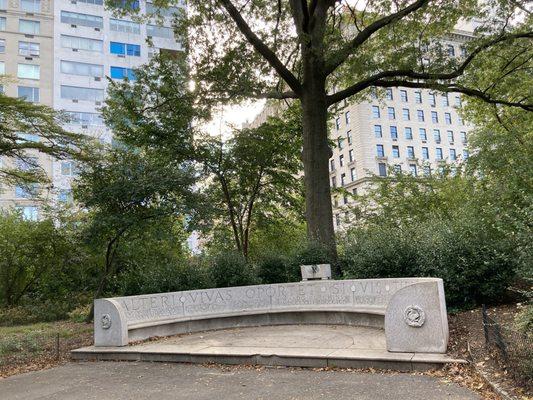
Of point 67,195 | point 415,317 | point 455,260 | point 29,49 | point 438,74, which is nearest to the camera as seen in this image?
point 415,317

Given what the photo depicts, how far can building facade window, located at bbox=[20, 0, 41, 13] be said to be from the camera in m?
48.0

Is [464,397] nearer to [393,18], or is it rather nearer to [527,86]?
[393,18]

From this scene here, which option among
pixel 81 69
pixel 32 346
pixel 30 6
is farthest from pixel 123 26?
pixel 32 346

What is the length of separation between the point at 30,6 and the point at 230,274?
4808 centimetres

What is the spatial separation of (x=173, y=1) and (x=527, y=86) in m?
15.0

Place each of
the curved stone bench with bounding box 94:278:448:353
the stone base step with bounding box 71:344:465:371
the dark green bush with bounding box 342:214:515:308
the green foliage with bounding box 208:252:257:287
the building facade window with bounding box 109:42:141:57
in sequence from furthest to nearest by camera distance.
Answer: the building facade window with bounding box 109:42:141:57 < the green foliage with bounding box 208:252:257:287 < the dark green bush with bounding box 342:214:515:308 < the curved stone bench with bounding box 94:278:448:353 < the stone base step with bounding box 71:344:465:371

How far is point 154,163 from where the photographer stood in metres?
16.4

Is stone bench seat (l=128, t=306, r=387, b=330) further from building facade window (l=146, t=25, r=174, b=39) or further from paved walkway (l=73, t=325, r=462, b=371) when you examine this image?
building facade window (l=146, t=25, r=174, b=39)

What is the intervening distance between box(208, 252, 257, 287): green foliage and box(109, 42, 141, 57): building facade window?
43.6m

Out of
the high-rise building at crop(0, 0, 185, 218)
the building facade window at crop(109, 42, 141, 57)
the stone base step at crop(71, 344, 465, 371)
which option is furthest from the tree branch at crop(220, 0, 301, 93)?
the building facade window at crop(109, 42, 141, 57)

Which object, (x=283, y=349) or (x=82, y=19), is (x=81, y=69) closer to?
(x=82, y=19)

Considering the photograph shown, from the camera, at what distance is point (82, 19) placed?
4953cm

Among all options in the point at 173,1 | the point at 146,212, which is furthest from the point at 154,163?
the point at 173,1

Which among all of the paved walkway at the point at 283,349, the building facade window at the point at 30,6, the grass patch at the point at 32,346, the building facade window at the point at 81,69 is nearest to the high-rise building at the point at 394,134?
the building facade window at the point at 81,69
